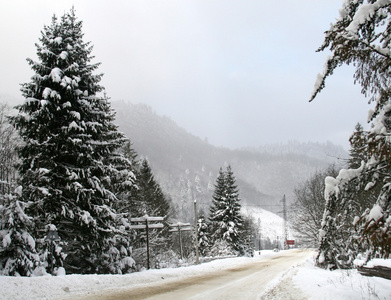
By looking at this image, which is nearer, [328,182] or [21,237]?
[328,182]

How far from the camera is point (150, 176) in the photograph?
117ft

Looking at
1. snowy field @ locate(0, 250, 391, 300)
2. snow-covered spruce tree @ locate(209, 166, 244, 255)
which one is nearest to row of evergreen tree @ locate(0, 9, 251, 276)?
snowy field @ locate(0, 250, 391, 300)

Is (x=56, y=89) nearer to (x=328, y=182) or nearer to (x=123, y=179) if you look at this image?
(x=123, y=179)

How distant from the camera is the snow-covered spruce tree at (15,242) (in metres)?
9.87

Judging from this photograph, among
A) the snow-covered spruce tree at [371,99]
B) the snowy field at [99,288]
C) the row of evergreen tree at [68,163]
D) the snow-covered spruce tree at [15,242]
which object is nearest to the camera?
the snow-covered spruce tree at [371,99]

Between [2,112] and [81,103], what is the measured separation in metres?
10.9

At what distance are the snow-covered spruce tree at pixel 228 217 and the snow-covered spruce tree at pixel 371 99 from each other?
3473 centimetres

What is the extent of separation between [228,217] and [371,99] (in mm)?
36181

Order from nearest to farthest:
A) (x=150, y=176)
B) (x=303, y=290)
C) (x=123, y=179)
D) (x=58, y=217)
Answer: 1. (x=303, y=290)
2. (x=58, y=217)
3. (x=123, y=179)
4. (x=150, y=176)

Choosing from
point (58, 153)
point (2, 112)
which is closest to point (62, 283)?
point (58, 153)

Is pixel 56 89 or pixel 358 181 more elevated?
pixel 56 89

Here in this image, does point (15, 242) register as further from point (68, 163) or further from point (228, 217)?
point (228, 217)

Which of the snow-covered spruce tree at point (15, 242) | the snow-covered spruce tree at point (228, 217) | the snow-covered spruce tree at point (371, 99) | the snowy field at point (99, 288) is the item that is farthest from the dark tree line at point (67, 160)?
the snow-covered spruce tree at point (228, 217)

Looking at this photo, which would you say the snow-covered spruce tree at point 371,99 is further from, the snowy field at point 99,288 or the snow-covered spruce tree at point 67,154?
the snow-covered spruce tree at point 67,154
